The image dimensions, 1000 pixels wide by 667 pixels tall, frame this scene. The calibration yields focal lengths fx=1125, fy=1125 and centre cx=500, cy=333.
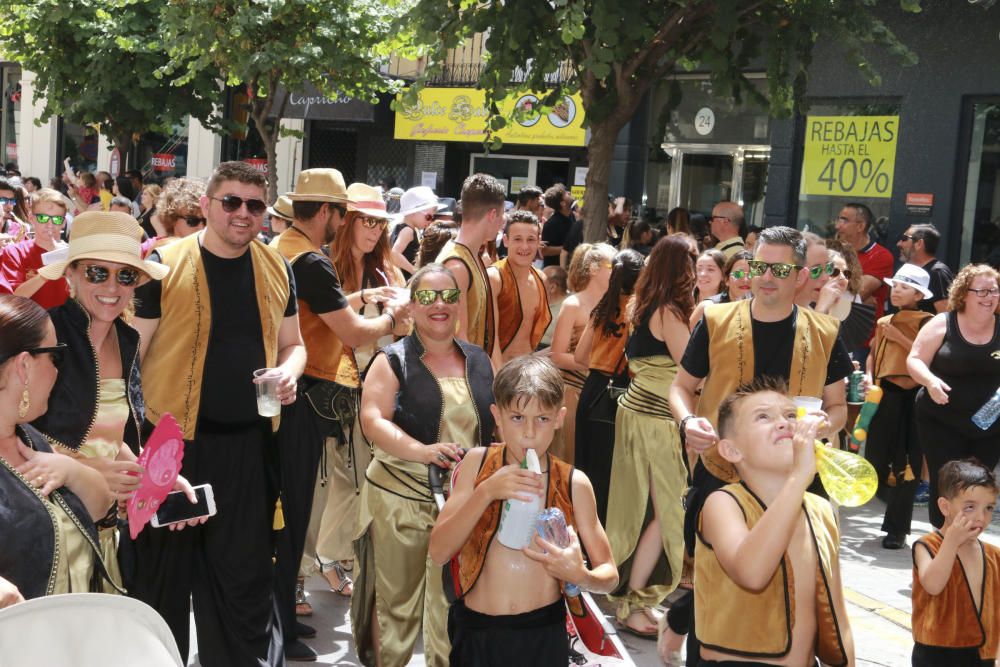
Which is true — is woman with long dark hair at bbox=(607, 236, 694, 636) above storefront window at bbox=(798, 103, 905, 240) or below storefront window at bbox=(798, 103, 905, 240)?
below

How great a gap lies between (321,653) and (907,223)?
30.6 feet

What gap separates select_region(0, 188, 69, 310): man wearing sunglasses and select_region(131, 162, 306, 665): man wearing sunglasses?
1.43 feet

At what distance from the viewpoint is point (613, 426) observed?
6285 millimetres

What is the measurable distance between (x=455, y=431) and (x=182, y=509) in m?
1.07

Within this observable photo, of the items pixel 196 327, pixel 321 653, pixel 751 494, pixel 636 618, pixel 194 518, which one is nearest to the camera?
pixel 751 494

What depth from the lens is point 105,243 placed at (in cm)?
379

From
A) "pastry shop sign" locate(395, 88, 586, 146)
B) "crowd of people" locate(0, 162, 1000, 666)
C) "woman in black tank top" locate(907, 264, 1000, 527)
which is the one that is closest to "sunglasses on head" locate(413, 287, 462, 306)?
"crowd of people" locate(0, 162, 1000, 666)

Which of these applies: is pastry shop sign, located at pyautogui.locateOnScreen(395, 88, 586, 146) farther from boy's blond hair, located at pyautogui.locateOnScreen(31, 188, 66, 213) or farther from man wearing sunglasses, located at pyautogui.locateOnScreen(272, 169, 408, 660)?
man wearing sunglasses, located at pyautogui.locateOnScreen(272, 169, 408, 660)

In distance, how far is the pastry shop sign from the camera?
1725 centimetres

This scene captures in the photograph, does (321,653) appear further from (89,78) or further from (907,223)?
(89,78)

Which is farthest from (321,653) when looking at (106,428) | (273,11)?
(273,11)

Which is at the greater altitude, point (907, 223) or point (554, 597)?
point (907, 223)

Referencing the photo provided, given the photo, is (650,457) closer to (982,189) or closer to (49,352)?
(49,352)

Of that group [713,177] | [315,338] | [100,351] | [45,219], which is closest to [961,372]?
[315,338]
